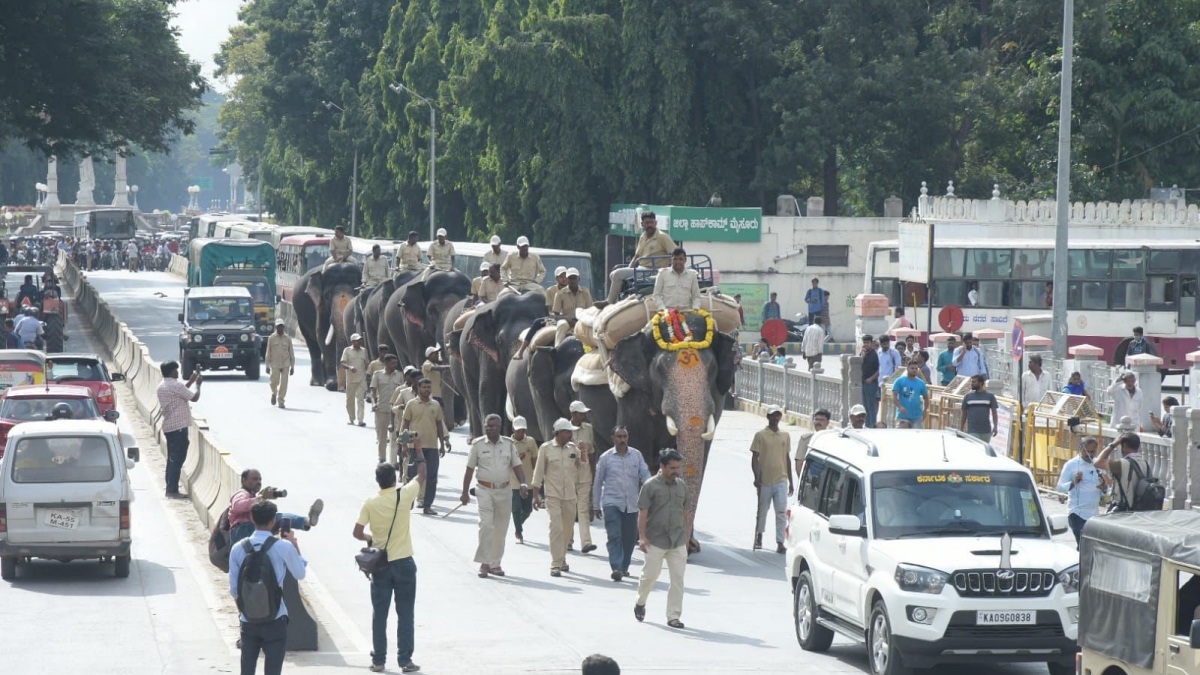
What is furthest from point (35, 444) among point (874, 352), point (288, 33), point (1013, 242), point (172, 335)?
point (288, 33)

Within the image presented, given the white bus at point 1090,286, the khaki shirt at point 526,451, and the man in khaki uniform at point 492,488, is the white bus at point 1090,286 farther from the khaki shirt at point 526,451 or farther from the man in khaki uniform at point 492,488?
the man in khaki uniform at point 492,488

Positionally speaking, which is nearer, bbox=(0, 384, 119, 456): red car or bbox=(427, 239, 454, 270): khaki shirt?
bbox=(0, 384, 119, 456): red car

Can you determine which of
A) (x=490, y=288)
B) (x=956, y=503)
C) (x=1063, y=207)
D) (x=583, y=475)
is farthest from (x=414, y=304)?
(x=956, y=503)

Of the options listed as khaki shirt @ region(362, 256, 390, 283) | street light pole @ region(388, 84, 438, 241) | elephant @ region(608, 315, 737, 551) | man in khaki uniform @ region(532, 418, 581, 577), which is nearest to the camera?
elephant @ region(608, 315, 737, 551)

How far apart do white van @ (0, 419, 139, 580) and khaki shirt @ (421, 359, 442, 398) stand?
305 inches

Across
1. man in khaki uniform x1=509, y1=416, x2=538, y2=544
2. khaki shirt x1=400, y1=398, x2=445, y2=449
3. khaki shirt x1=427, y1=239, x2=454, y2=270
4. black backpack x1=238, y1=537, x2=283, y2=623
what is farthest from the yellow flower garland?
khaki shirt x1=427, y1=239, x2=454, y2=270

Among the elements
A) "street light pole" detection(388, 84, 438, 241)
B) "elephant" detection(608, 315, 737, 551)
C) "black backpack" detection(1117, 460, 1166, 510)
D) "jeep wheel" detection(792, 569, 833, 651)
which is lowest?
"jeep wheel" detection(792, 569, 833, 651)

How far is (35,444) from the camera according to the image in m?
17.6

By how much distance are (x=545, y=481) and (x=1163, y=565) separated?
8.80 metres

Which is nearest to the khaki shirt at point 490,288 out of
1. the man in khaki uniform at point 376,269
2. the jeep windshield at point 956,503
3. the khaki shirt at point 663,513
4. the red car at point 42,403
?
the red car at point 42,403

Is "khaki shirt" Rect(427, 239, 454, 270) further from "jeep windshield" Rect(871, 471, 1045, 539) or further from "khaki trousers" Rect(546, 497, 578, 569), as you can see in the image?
"jeep windshield" Rect(871, 471, 1045, 539)

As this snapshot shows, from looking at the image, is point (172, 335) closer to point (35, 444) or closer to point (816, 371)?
point (816, 371)

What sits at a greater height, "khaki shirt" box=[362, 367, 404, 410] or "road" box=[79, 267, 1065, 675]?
"khaki shirt" box=[362, 367, 404, 410]

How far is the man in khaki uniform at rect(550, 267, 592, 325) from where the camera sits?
22469mm
